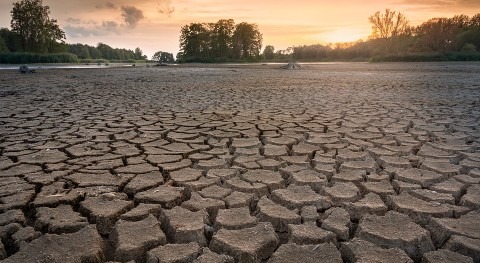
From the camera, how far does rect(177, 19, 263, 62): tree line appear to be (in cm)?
5278

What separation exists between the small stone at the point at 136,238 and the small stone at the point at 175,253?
55 millimetres

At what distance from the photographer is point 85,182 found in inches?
85.7

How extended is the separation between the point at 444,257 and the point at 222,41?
175ft

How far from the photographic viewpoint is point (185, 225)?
161 cm

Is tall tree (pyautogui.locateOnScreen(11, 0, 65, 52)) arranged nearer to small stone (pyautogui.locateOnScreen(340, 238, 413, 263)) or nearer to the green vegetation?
the green vegetation

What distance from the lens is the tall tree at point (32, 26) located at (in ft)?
132

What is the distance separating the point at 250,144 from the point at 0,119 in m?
3.27

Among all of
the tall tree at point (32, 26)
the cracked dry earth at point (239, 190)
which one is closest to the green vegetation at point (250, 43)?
the tall tree at point (32, 26)

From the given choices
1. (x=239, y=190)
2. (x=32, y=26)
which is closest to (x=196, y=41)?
(x=32, y=26)

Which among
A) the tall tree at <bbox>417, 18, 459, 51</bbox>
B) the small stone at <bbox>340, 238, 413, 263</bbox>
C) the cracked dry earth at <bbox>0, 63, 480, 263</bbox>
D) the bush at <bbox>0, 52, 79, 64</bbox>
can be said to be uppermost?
the tall tree at <bbox>417, 18, 459, 51</bbox>

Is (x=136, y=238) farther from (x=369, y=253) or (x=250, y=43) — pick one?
(x=250, y=43)

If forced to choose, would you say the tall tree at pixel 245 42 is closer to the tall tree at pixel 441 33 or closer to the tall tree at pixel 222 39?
the tall tree at pixel 222 39

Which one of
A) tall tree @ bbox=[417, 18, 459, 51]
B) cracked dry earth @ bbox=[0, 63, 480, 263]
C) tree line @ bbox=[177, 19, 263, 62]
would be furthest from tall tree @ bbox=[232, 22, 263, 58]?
cracked dry earth @ bbox=[0, 63, 480, 263]

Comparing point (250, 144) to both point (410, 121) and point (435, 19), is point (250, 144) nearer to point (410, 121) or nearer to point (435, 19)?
point (410, 121)
